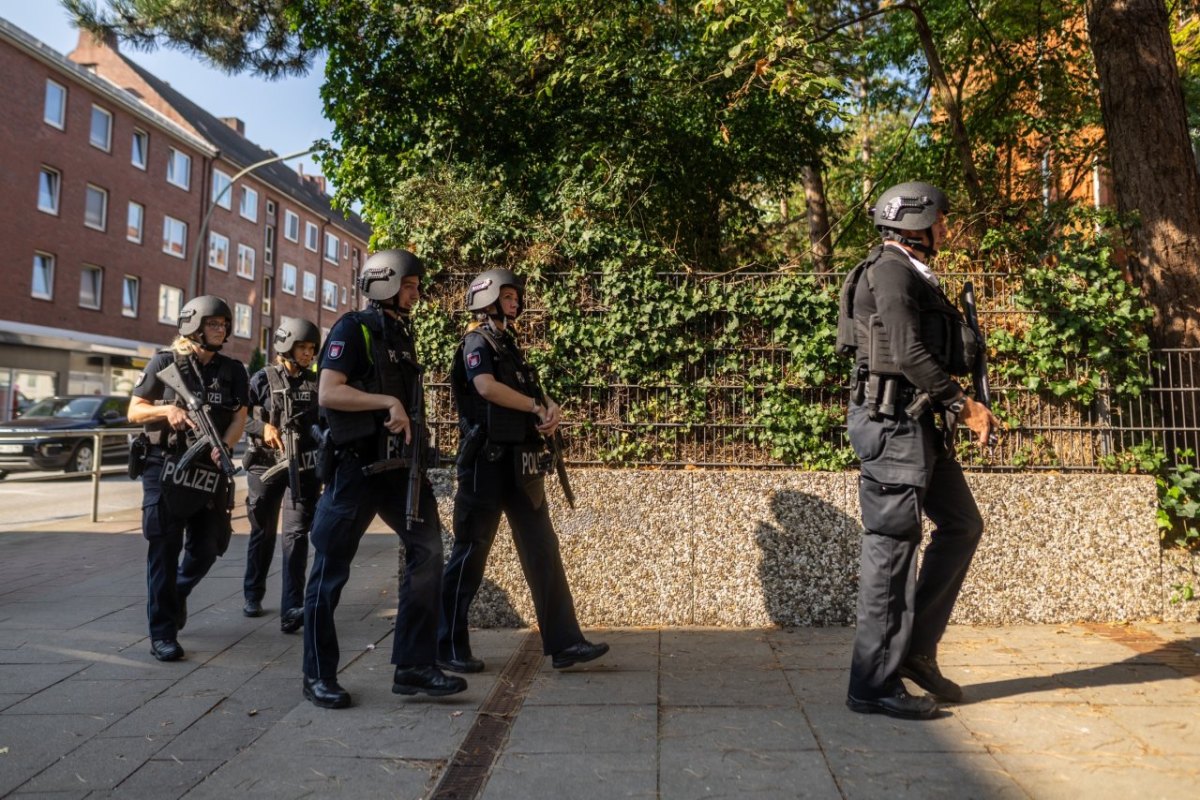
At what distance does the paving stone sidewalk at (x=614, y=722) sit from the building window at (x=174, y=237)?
34626 mm

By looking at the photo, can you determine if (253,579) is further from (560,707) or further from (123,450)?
(123,450)

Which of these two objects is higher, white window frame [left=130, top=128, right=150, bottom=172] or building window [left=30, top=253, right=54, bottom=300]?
white window frame [left=130, top=128, right=150, bottom=172]

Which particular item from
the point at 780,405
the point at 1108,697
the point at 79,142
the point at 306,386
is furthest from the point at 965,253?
the point at 79,142

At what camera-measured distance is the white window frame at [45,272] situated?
29.3m

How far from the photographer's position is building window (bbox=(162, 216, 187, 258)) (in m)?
36.2

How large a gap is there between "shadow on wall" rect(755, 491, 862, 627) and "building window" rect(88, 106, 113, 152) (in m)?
33.9

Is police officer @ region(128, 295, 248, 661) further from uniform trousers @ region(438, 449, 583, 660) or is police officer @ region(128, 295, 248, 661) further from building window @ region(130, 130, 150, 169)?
building window @ region(130, 130, 150, 169)

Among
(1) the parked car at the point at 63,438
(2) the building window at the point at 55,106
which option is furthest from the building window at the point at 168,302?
(1) the parked car at the point at 63,438

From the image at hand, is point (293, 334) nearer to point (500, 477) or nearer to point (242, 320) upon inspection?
point (500, 477)

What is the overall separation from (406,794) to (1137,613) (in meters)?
4.44

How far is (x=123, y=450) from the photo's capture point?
18.5m

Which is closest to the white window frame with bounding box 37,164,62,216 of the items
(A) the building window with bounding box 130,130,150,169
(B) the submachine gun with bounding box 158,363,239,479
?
(A) the building window with bounding box 130,130,150,169

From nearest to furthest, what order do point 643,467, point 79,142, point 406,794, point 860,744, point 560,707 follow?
1. point 406,794
2. point 860,744
3. point 560,707
4. point 643,467
5. point 79,142

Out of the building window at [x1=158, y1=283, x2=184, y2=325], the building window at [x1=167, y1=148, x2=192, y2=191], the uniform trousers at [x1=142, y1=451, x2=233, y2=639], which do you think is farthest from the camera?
the building window at [x1=167, y1=148, x2=192, y2=191]
